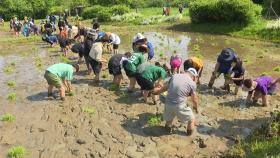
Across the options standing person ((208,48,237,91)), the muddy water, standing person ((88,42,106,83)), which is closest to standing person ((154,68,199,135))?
the muddy water

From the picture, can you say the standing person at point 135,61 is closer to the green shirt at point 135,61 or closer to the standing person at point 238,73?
the green shirt at point 135,61

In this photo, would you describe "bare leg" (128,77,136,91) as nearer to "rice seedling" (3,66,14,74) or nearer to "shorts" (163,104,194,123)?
"shorts" (163,104,194,123)

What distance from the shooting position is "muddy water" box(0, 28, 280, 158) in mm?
8469

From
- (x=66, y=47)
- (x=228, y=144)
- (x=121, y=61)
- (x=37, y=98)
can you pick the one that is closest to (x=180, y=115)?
(x=228, y=144)

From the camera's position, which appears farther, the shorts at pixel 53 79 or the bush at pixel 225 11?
the bush at pixel 225 11

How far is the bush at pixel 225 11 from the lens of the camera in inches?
1083

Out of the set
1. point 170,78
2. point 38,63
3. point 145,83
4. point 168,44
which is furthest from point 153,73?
point 168,44

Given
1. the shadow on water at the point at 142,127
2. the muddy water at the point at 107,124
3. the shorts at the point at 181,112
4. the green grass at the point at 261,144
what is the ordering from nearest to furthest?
the green grass at the point at 261,144 → the muddy water at the point at 107,124 → the shorts at the point at 181,112 → the shadow on water at the point at 142,127

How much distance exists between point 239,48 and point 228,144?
543 inches

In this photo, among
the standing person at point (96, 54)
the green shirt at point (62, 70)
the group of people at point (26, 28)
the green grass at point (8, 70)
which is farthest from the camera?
the group of people at point (26, 28)

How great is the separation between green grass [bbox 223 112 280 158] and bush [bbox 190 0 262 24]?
20140mm

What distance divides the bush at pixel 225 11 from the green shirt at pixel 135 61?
59.6 feet

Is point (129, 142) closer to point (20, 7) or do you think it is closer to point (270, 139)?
point (270, 139)

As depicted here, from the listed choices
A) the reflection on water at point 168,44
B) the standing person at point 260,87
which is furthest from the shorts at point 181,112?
the reflection on water at point 168,44
